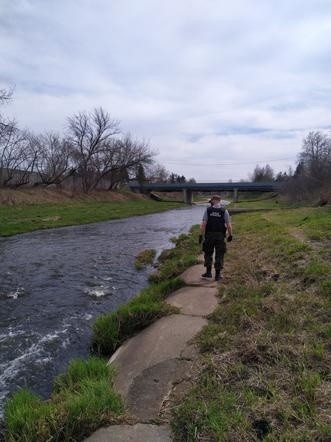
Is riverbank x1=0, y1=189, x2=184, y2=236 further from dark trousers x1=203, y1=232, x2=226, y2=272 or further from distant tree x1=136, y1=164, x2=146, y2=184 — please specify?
dark trousers x1=203, y1=232, x2=226, y2=272

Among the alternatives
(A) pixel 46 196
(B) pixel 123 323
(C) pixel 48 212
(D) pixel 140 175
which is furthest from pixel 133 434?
(D) pixel 140 175

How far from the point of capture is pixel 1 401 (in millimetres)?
4895

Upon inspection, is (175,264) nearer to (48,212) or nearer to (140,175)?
(48,212)

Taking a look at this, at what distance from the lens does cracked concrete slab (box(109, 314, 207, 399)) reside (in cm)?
524

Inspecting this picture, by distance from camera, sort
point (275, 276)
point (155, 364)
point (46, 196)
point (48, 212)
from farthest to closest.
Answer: point (46, 196) → point (48, 212) → point (275, 276) → point (155, 364)

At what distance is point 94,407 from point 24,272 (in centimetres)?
928

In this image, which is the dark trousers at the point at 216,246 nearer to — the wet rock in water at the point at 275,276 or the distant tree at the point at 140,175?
the wet rock in water at the point at 275,276

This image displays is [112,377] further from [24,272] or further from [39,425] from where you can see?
[24,272]

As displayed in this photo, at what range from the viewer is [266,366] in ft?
14.8

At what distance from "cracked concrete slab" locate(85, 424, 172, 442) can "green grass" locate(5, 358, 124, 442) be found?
0.11 metres

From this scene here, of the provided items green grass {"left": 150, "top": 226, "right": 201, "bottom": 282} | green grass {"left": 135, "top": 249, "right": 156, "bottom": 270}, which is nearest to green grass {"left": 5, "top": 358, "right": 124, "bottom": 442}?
green grass {"left": 150, "top": 226, "right": 201, "bottom": 282}

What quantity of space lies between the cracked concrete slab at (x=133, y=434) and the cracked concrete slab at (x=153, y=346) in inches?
28.2

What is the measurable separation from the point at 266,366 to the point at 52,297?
21.2 ft

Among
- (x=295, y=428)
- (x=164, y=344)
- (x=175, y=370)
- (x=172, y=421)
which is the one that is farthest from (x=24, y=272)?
(x=295, y=428)
